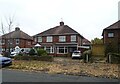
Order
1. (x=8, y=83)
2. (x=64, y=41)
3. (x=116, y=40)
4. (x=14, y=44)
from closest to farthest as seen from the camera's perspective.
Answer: (x=8, y=83)
(x=116, y=40)
(x=64, y=41)
(x=14, y=44)

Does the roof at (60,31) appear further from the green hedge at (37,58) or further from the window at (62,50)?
the green hedge at (37,58)

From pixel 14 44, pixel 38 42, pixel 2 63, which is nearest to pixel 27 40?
pixel 14 44

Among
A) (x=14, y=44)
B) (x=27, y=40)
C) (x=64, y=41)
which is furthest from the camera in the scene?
(x=27, y=40)

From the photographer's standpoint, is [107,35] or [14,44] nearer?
[107,35]

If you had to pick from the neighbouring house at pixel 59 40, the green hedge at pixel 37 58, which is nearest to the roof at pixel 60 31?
the neighbouring house at pixel 59 40

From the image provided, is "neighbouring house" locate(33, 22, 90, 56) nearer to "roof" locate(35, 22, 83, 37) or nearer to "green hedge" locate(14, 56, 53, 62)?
"roof" locate(35, 22, 83, 37)

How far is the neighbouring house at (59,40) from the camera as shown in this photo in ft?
165

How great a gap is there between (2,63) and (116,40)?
81.5ft

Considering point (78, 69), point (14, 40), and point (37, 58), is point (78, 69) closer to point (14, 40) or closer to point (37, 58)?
point (37, 58)

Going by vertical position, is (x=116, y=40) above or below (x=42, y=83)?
above

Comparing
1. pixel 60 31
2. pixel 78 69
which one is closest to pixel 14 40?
pixel 60 31

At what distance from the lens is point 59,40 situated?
52094 millimetres

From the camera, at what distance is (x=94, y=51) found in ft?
130

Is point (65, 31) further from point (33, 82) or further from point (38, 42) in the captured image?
point (33, 82)
